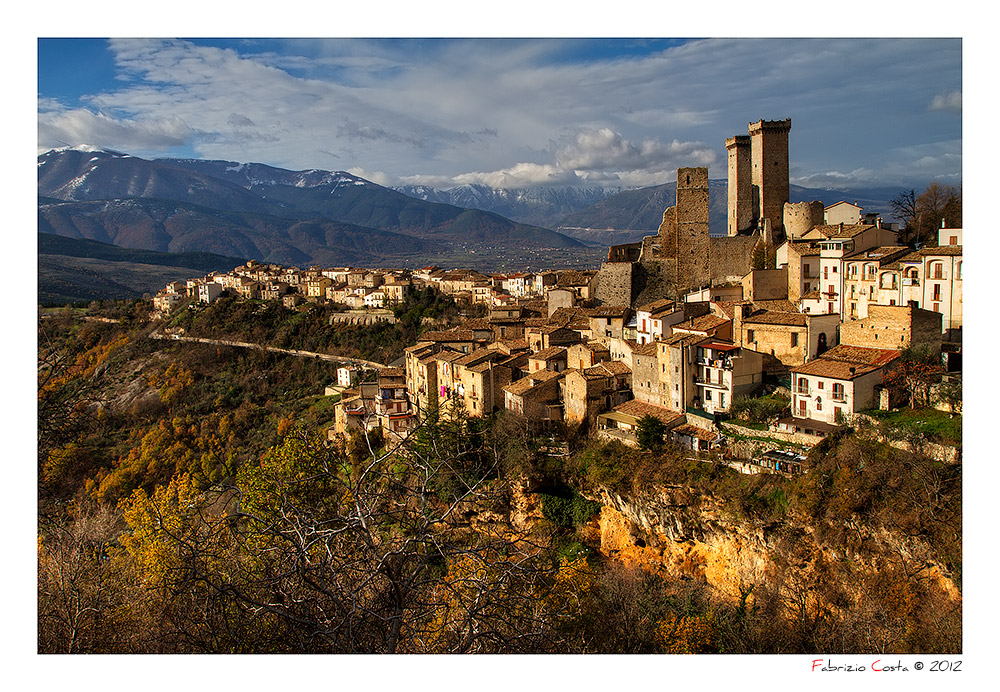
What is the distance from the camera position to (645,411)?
1291cm

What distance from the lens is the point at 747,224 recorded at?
19703 mm

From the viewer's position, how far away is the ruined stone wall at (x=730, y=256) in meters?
18.7

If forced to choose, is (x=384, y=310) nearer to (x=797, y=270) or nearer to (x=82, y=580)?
(x=797, y=270)

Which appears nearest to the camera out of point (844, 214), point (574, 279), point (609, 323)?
point (609, 323)

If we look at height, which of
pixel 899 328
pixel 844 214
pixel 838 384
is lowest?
pixel 838 384

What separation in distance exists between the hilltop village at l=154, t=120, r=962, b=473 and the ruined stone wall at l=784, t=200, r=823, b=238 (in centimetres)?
4

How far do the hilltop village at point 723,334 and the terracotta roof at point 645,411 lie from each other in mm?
43

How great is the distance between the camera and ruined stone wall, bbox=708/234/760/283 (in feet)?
61.4

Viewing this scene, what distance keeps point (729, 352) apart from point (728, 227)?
9.39m

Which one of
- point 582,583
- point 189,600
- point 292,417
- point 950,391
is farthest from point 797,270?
point 292,417

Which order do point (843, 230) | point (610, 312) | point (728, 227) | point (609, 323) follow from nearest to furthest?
point (843, 230) < point (609, 323) < point (610, 312) < point (728, 227)

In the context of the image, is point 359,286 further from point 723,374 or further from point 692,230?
point 723,374

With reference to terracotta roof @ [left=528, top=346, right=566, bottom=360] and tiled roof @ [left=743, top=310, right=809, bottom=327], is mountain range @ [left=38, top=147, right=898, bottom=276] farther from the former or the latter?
tiled roof @ [left=743, top=310, right=809, bottom=327]

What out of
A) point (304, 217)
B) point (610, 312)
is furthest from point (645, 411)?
point (304, 217)
